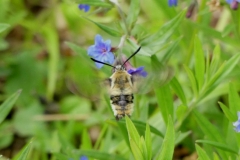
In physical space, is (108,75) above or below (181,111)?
above

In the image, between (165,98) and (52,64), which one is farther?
(52,64)

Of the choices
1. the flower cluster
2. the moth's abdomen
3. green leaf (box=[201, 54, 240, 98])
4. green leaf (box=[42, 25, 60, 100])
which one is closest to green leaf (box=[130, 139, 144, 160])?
the moth's abdomen

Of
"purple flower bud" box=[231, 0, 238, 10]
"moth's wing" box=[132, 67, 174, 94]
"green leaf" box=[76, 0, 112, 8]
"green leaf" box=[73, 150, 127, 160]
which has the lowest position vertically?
"green leaf" box=[73, 150, 127, 160]

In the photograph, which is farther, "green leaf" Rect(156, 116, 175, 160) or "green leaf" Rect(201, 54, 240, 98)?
"green leaf" Rect(201, 54, 240, 98)

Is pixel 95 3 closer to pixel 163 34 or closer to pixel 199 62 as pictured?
pixel 163 34

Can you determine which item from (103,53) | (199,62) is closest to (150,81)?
(103,53)

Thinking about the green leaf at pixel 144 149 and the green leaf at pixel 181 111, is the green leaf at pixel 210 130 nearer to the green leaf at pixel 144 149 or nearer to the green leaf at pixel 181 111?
the green leaf at pixel 181 111

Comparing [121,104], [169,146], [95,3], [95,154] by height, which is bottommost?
[95,154]

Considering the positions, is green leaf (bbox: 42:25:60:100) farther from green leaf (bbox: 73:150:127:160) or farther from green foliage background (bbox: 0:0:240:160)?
green leaf (bbox: 73:150:127:160)
